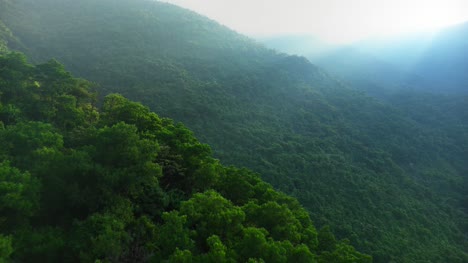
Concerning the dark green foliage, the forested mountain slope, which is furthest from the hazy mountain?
the dark green foliage

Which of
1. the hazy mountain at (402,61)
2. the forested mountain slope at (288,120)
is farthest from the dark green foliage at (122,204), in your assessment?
the hazy mountain at (402,61)

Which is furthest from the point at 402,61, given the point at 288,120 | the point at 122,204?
the point at 122,204

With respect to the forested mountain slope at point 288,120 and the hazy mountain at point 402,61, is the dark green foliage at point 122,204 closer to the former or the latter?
the forested mountain slope at point 288,120

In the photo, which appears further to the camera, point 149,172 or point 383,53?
point 383,53

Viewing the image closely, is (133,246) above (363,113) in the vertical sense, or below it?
above

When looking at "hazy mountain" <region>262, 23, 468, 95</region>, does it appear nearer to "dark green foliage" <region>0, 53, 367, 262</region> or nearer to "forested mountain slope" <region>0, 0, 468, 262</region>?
"forested mountain slope" <region>0, 0, 468, 262</region>

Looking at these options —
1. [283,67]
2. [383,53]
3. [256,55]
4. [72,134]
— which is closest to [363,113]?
[283,67]

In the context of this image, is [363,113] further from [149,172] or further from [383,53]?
[149,172]
